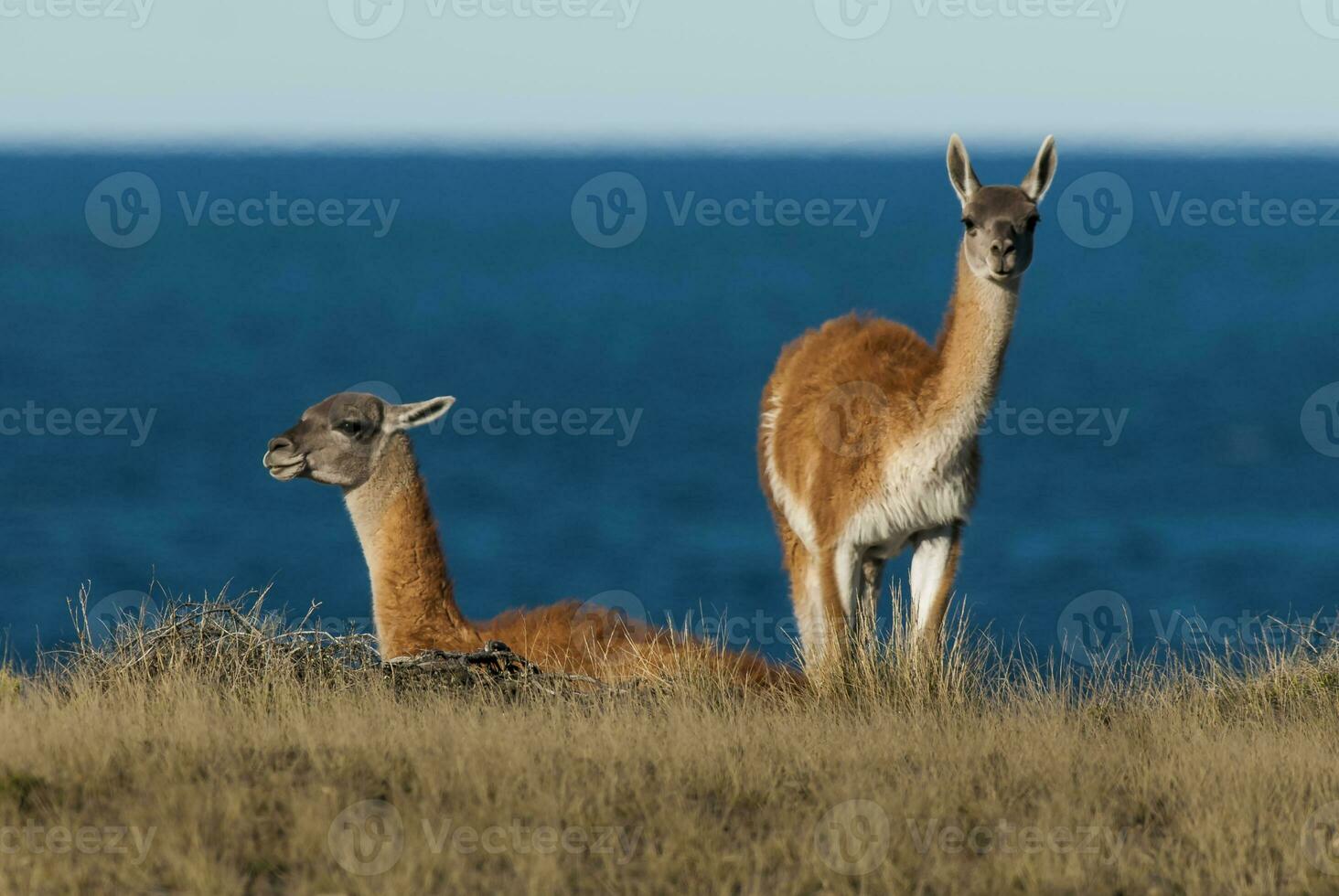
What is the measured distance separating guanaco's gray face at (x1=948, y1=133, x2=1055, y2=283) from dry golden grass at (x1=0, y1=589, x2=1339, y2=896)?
190 centimetres

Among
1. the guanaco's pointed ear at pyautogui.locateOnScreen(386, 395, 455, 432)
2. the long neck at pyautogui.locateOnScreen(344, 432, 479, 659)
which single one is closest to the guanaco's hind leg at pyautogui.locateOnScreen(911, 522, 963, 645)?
the long neck at pyautogui.locateOnScreen(344, 432, 479, 659)

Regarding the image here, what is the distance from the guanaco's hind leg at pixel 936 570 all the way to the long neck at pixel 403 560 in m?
2.17

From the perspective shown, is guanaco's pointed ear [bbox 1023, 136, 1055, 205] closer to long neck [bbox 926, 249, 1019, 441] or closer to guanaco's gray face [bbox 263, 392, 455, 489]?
long neck [bbox 926, 249, 1019, 441]

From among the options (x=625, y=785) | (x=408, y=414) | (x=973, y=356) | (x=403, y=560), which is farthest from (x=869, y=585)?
(x=625, y=785)

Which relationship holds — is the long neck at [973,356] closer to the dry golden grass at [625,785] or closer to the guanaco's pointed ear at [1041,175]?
the guanaco's pointed ear at [1041,175]

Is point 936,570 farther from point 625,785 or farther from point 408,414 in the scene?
point 625,785

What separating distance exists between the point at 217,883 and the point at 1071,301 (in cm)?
8715

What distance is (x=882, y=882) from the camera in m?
5.83

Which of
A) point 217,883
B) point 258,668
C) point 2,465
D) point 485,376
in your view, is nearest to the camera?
point 217,883

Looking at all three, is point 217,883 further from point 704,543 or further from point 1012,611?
point 704,543

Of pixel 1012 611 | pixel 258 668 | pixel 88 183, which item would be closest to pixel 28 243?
pixel 88 183

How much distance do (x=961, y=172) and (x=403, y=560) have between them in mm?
3329

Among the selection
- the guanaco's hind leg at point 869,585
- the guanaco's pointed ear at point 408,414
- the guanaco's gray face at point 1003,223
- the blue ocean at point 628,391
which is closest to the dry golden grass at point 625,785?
the guanaco's hind leg at point 869,585

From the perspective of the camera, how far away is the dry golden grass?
232 inches
